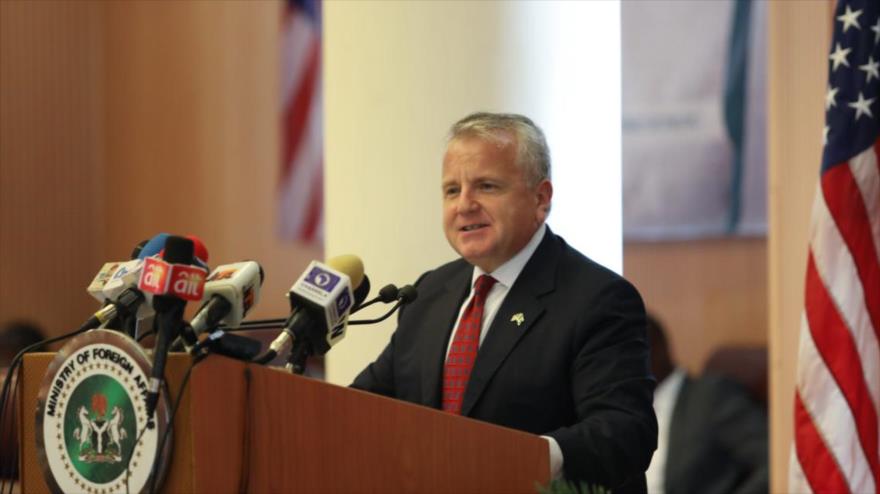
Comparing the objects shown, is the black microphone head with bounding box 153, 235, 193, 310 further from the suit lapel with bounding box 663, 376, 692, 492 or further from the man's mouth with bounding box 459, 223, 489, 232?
the suit lapel with bounding box 663, 376, 692, 492

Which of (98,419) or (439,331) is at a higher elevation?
(98,419)

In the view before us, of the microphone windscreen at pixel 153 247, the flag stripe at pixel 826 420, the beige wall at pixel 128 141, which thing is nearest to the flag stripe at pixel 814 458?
the flag stripe at pixel 826 420

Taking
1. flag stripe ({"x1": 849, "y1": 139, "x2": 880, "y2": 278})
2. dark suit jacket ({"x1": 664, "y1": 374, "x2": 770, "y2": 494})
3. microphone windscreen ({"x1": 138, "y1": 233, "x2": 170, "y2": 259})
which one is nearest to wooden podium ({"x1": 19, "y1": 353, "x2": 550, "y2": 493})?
microphone windscreen ({"x1": 138, "y1": 233, "x2": 170, "y2": 259})

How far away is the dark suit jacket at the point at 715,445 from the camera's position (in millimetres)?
5270

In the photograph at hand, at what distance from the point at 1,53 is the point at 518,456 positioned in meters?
6.70

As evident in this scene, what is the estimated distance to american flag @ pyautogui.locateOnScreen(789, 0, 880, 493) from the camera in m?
3.55

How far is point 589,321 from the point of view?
8.91 ft

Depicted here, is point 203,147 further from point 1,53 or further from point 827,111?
point 827,111

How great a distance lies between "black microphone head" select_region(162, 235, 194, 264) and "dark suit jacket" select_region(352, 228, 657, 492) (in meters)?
0.92

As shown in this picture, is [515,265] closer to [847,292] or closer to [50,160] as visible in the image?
[847,292]

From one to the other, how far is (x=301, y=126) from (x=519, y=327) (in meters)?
5.49

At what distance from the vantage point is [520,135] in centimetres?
293

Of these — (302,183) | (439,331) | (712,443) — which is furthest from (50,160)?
(439,331)

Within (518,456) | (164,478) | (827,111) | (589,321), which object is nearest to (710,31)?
(827,111)
